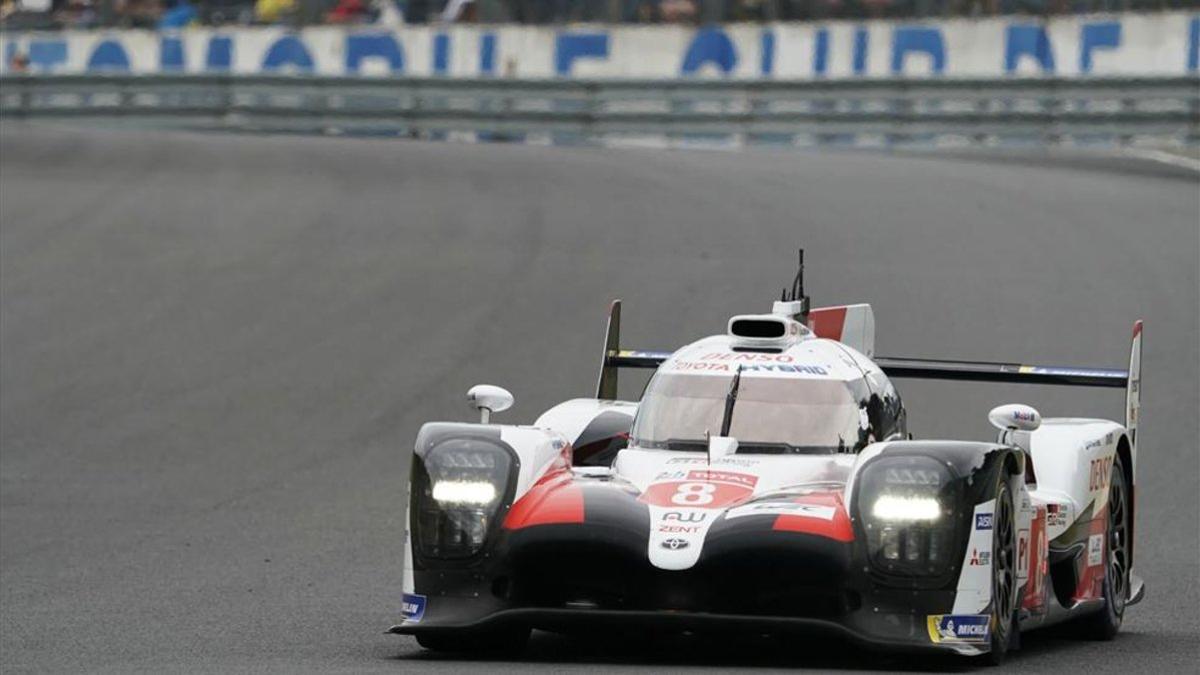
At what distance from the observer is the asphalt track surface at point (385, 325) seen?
9672 millimetres

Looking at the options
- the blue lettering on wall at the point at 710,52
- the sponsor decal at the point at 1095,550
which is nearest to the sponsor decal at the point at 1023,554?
the sponsor decal at the point at 1095,550

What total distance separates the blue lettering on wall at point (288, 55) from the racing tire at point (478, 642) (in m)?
26.8

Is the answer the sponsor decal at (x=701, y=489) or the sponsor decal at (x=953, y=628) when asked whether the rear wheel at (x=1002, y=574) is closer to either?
the sponsor decal at (x=953, y=628)

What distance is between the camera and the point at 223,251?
813 inches

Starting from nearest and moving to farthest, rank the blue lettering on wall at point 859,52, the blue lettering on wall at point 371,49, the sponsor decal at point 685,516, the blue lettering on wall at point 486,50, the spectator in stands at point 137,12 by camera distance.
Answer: the sponsor decal at point 685,516
the blue lettering on wall at point 859,52
the blue lettering on wall at point 486,50
the blue lettering on wall at point 371,49
the spectator in stands at point 137,12

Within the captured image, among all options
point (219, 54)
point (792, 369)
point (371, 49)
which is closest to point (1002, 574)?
point (792, 369)

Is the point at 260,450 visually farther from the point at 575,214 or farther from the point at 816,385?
the point at 575,214

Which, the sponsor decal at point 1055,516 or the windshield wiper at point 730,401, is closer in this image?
the windshield wiper at point 730,401

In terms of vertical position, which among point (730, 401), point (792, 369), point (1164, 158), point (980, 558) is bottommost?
point (1164, 158)

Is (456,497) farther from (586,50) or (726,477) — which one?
(586,50)

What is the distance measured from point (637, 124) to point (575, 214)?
8726 mm

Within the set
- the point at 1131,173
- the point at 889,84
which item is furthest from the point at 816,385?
the point at 889,84

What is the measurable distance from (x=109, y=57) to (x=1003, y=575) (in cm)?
2937

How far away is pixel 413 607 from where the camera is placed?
840cm
